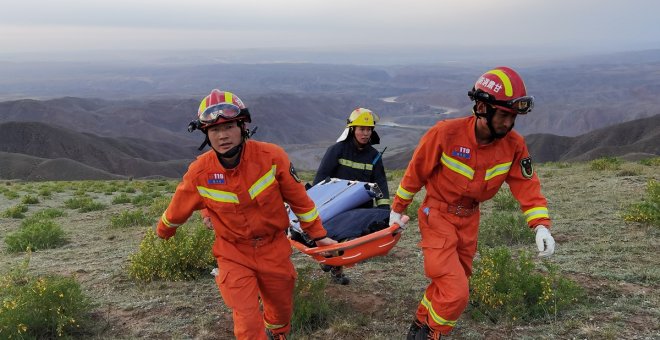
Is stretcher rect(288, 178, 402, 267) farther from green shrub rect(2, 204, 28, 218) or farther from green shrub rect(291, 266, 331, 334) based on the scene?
green shrub rect(2, 204, 28, 218)

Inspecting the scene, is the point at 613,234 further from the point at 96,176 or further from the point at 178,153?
the point at 178,153

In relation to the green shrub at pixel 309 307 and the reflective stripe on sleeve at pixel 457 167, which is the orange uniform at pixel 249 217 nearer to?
the green shrub at pixel 309 307

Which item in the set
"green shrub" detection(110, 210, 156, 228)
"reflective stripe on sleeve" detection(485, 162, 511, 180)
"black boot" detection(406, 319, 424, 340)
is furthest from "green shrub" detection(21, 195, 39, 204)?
"reflective stripe on sleeve" detection(485, 162, 511, 180)

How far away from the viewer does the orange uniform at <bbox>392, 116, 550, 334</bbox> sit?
436cm

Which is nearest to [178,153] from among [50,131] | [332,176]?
[50,131]

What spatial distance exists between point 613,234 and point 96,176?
285ft

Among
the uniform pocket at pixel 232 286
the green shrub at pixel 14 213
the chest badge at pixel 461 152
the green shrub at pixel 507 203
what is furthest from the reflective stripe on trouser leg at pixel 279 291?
the green shrub at pixel 14 213

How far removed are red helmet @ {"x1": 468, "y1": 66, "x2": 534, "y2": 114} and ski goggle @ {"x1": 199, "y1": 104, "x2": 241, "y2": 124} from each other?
7.01 ft

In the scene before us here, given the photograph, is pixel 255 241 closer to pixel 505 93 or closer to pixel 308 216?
pixel 308 216

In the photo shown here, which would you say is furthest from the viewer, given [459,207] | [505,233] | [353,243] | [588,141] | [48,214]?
[588,141]

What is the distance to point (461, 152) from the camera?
4438 millimetres

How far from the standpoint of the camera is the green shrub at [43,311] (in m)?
4.96

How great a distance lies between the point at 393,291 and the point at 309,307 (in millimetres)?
1367

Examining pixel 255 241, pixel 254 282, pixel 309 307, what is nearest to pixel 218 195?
pixel 255 241
